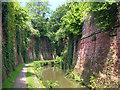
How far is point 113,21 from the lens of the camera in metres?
6.84

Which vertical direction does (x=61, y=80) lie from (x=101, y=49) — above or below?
below

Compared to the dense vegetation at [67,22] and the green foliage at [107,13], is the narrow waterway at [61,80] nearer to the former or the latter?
the dense vegetation at [67,22]

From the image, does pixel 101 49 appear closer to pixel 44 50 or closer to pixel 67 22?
pixel 67 22

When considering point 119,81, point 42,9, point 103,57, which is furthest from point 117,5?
point 42,9

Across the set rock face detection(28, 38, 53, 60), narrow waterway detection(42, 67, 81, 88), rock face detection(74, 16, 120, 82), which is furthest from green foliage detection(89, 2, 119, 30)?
rock face detection(28, 38, 53, 60)

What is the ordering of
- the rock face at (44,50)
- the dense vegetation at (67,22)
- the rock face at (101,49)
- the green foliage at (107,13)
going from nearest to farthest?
the rock face at (101,49)
the green foliage at (107,13)
the dense vegetation at (67,22)
the rock face at (44,50)

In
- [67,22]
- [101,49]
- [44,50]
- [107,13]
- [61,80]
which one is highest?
[67,22]

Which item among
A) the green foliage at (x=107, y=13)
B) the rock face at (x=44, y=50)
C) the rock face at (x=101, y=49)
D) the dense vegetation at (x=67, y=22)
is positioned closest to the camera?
the rock face at (x=101, y=49)

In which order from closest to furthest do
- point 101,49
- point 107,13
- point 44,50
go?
point 107,13, point 101,49, point 44,50

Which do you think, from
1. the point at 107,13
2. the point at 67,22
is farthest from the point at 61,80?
the point at 107,13

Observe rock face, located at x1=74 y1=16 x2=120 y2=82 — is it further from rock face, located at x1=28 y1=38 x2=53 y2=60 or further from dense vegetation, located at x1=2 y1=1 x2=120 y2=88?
rock face, located at x1=28 y1=38 x2=53 y2=60

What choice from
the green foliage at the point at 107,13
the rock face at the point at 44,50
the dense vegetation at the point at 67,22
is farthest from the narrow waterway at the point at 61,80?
the rock face at the point at 44,50

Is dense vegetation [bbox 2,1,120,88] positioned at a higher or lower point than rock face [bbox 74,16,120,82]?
higher

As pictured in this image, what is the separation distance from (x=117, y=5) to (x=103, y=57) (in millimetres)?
3419
